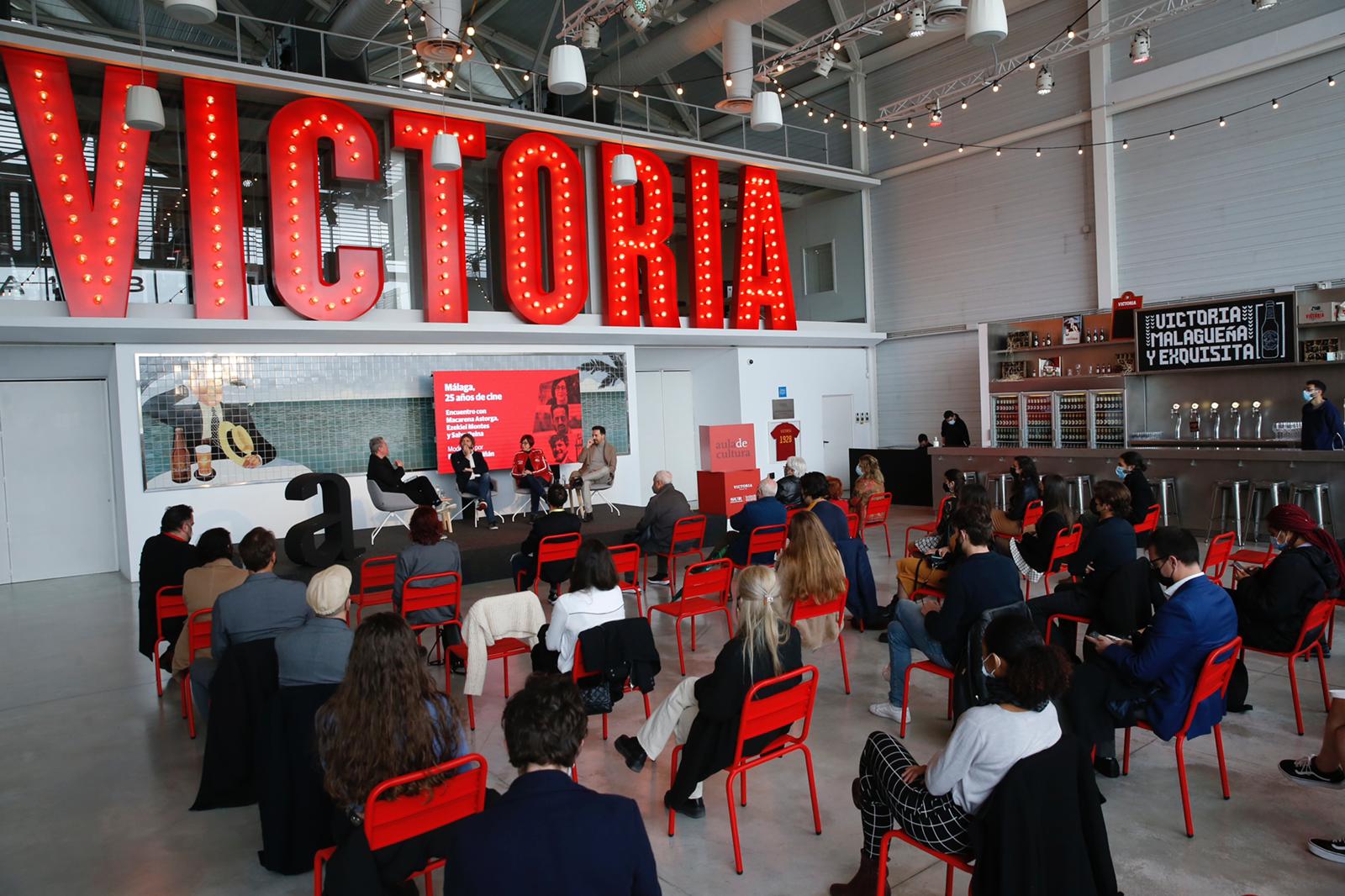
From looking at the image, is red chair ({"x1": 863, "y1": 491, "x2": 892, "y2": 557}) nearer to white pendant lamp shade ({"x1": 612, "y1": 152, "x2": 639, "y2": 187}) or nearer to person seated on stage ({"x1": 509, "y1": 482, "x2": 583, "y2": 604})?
person seated on stage ({"x1": 509, "y1": 482, "x2": 583, "y2": 604})

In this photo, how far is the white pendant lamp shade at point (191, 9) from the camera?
530cm

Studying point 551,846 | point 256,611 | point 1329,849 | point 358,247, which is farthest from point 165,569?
point 1329,849

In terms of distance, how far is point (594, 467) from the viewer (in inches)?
443

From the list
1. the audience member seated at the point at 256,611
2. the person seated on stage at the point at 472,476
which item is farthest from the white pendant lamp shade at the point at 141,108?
the person seated on stage at the point at 472,476

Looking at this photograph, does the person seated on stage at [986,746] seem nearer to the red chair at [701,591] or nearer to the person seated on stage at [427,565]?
the red chair at [701,591]

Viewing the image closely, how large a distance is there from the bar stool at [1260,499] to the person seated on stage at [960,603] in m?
7.07

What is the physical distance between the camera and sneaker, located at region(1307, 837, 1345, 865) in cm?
313

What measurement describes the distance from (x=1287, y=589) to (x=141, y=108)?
335 inches

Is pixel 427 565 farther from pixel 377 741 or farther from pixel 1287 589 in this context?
pixel 1287 589

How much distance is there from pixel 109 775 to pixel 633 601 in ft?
14.2

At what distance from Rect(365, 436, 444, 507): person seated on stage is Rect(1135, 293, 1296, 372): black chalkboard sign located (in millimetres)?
9539

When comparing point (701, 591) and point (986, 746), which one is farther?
point (701, 591)

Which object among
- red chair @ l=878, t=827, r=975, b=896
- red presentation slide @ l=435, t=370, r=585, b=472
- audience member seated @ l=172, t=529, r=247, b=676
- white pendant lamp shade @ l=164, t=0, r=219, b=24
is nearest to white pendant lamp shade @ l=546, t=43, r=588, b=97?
white pendant lamp shade @ l=164, t=0, r=219, b=24

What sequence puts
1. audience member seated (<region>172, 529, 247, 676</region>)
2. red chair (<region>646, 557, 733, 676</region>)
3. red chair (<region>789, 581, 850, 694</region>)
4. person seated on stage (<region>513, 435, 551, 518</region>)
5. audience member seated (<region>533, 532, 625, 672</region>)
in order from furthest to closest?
person seated on stage (<region>513, 435, 551, 518</region>) < red chair (<region>646, 557, 733, 676</region>) < red chair (<region>789, 581, 850, 694</region>) < audience member seated (<region>172, 529, 247, 676</region>) < audience member seated (<region>533, 532, 625, 672</region>)
